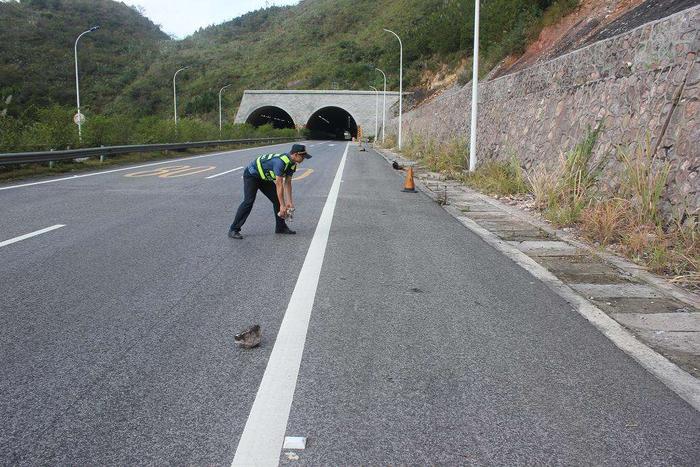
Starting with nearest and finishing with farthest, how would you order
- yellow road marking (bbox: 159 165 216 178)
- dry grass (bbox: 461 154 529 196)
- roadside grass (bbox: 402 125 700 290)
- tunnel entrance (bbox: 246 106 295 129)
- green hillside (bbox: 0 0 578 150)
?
roadside grass (bbox: 402 125 700 290) → dry grass (bbox: 461 154 529 196) → yellow road marking (bbox: 159 165 216 178) → green hillside (bbox: 0 0 578 150) → tunnel entrance (bbox: 246 106 295 129)

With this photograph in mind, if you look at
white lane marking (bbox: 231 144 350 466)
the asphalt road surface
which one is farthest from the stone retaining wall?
white lane marking (bbox: 231 144 350 466)

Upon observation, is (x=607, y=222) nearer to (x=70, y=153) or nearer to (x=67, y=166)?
(x=70, y=153)

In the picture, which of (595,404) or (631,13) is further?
(631,13)

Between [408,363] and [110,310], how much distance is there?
2.43 meters

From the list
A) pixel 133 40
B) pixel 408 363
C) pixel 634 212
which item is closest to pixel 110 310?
pixel 408 363

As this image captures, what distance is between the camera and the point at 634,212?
805 cm

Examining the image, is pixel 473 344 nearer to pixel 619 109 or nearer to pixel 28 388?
pixel 28 388

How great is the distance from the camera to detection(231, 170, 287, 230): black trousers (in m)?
7.96

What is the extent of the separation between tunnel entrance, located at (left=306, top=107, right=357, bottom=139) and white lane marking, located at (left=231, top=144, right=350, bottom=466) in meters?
79.8

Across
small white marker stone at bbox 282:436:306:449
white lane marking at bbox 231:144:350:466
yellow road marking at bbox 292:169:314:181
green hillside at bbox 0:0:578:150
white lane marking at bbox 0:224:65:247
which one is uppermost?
green hillside at bbox 0:0:578:150

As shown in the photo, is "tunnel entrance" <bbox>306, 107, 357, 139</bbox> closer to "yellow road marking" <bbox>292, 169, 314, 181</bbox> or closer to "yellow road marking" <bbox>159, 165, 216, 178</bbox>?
"yellow road marking" <bbox>292, 169, 314, 181</bbox>

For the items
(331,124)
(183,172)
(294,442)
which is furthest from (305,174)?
(331,124)

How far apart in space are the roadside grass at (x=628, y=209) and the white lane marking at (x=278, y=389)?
3815 mm

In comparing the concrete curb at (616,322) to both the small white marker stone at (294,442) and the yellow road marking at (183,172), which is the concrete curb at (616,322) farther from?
the yellow road marking at (183,172)
